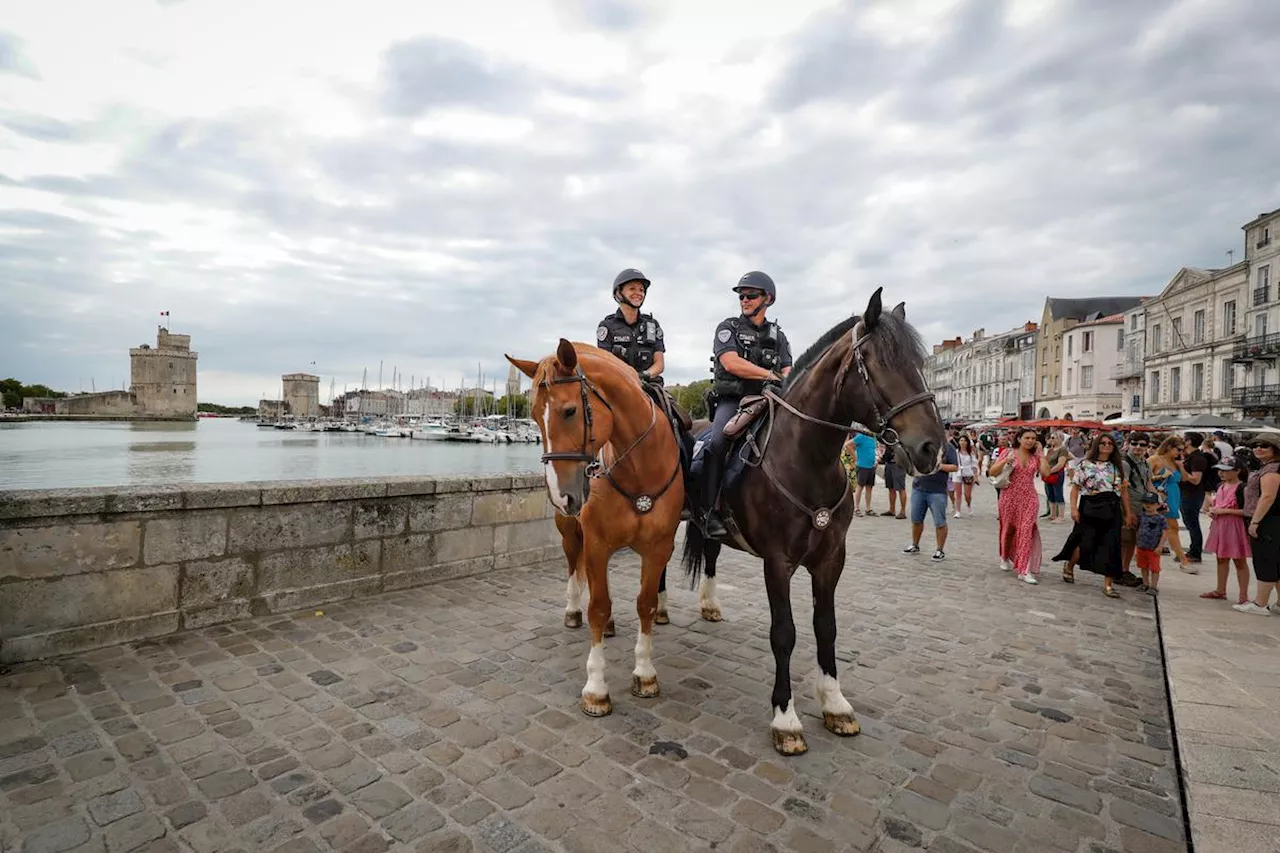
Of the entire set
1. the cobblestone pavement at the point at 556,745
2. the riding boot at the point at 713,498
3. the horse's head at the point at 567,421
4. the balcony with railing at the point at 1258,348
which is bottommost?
the cobblestone pavement at the point at 556,745

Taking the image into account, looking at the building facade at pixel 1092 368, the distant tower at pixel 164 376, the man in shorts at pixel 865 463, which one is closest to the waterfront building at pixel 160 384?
the distant tower at pixel 164 376

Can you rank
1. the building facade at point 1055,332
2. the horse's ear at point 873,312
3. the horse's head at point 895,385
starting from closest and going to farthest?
the horse's head at point 895,385 → the horse's ear at point 873,312 → the building facade at point 1055,332

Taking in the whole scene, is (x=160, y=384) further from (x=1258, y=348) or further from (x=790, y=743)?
(x=1258, y=348)

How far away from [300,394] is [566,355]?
5765 inches

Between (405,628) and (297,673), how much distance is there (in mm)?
975

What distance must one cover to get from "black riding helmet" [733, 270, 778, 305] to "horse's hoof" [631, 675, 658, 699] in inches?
105

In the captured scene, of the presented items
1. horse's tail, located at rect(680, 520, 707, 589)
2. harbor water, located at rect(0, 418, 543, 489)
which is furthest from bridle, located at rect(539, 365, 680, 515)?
harbor water, located at rect(0, 418, 543, 489)

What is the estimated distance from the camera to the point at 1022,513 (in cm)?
730

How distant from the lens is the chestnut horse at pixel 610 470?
3.17 metres

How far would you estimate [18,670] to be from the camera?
3.70 m

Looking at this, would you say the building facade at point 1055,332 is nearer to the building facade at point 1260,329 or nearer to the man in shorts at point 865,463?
the building facade at point 1260,329

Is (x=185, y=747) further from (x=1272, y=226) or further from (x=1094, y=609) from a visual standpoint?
(x=1272, y=226)

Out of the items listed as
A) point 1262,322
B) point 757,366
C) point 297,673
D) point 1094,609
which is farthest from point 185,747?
point 1262,322

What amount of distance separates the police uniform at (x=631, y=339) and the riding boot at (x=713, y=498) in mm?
1002
